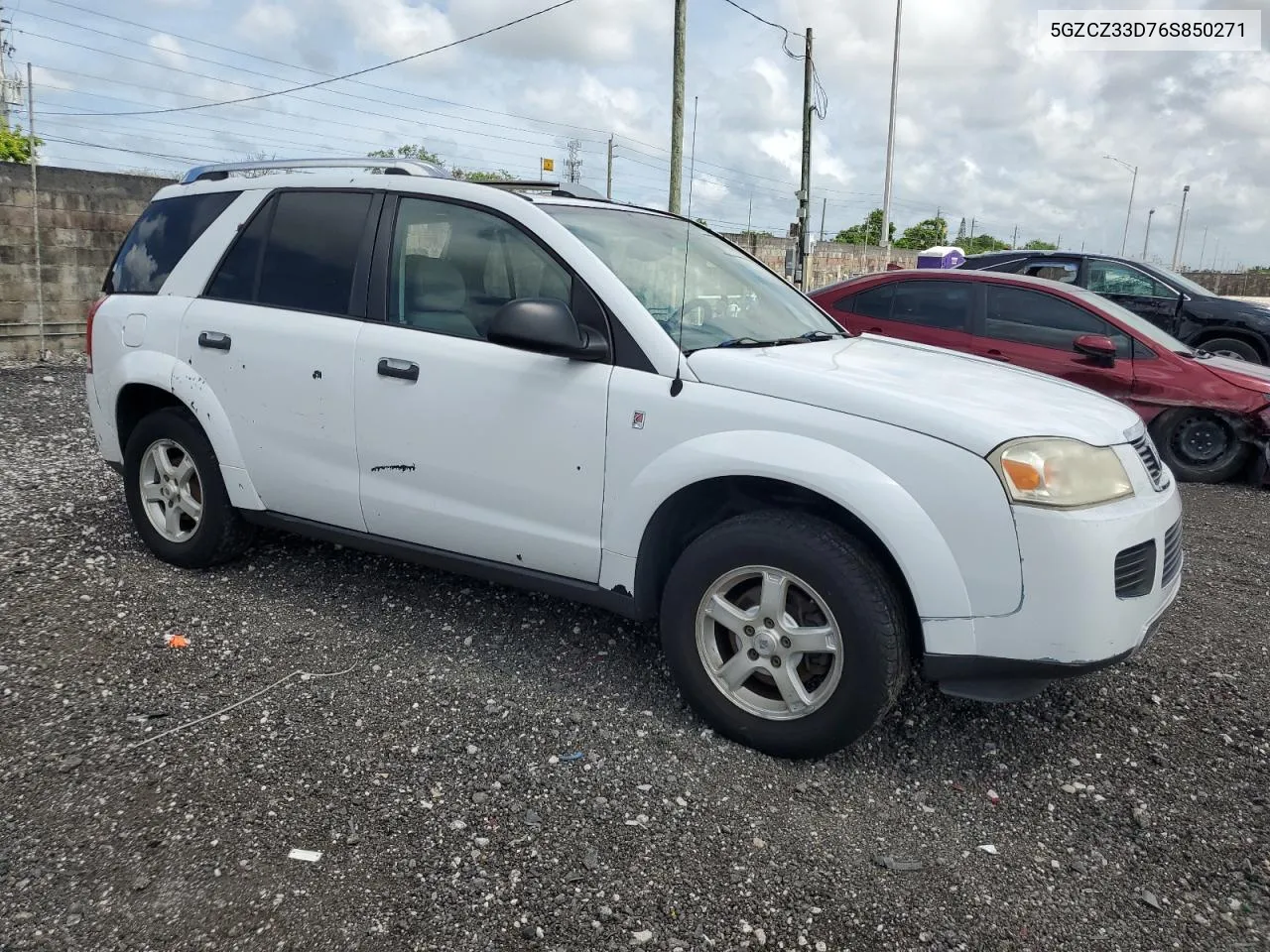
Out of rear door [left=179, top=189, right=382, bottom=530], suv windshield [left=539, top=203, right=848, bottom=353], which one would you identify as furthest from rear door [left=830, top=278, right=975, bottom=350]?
rear door [left=179, top=189, right=382, bottom=530]

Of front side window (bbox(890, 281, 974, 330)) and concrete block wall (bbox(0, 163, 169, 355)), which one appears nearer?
front side window (bbox(890, 281, 974, 330))

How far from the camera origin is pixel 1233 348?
9734 millimetres

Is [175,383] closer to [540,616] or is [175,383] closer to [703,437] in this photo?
[540,616]

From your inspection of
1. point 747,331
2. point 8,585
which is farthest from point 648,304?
point 8,585

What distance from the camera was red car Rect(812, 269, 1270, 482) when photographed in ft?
23.4

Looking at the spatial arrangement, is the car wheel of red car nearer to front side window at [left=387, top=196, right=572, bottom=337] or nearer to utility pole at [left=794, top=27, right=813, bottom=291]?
front side window at [left=387, top=196, right=572, bottom=337]

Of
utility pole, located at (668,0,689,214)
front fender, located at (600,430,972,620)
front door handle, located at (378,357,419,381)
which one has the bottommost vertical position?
front fender, located at (600,430,972,620)

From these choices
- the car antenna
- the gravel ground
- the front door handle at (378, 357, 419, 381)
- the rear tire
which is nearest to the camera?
the gravel ground

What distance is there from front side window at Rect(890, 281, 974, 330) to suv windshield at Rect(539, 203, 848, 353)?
3631 mm

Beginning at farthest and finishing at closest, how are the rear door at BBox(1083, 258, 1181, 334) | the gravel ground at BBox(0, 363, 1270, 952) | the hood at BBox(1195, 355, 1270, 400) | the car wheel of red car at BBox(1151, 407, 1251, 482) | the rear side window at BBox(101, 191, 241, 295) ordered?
1. the rear door at BBox(1083, 258, 1181, 334)
2. the car wheel of red car at BBox(1151, 407, 1251, 482)
3. the hood at BBox(1195, 355, 1270, 400)
4. the rear side window at BBox(101, 191, 241, 295)
5. the gravel ground at BBox(0, 363, 1270, 952)

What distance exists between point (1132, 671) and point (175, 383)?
427 centimetres

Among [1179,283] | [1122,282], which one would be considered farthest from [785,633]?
[1179,283]

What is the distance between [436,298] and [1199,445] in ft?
20.5

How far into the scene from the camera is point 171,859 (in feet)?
8.34
